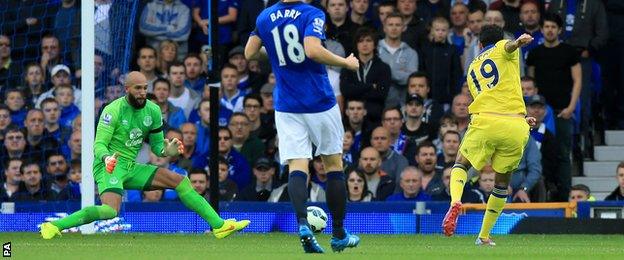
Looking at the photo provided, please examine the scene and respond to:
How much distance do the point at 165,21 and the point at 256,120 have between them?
7.67 feet

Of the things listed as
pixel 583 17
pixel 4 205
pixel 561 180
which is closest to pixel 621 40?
pixel 583 17

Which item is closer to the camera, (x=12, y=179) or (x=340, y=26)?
(x=12, y=179)

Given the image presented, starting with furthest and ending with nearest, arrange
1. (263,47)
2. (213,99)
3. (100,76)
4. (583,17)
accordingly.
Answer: (583,17) → (100,76) → (213,99) → (263,47)

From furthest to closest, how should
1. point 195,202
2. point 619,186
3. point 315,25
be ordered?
point 619,186
point 195,202
point 315,25

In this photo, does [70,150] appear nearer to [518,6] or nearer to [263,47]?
[518,6]

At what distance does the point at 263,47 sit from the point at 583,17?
872 centimetres

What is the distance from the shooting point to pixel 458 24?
21.9m

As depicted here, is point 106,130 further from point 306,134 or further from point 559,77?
point 559,77

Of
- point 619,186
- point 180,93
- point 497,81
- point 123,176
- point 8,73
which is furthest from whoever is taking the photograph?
point 8,73

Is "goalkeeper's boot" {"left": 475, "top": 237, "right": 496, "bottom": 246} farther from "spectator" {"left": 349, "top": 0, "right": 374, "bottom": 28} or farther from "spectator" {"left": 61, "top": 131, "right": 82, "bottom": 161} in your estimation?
"spectator" {"left": 61, "top": 131, "right": 82, "bottom": 161}

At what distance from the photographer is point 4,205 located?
19781mm

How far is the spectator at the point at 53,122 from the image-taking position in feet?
71.1

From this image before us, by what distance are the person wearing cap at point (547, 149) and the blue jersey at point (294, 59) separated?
7.11 metres

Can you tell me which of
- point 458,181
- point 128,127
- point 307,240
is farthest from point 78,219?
point 458,181
